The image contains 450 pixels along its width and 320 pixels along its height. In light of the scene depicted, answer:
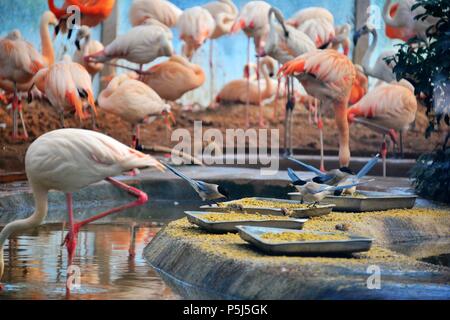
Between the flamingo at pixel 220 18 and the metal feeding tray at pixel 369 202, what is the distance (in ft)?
21.6

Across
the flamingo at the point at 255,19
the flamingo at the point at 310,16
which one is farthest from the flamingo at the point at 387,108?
the flamingo at the point at 310,16

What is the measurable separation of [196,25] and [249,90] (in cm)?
131

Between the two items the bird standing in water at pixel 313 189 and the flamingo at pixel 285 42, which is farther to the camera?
the flamingo at pixel 285 42

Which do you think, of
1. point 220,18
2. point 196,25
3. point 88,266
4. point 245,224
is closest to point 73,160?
point 88,266

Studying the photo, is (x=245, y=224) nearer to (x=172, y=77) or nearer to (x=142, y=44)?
(x=142, y=44)

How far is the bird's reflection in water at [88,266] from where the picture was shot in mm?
4734

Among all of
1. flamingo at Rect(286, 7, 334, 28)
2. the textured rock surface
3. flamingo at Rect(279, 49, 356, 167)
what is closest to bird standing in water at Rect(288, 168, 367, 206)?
the textured rock surface

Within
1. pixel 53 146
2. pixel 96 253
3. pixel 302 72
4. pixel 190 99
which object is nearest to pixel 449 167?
pixel 302 72

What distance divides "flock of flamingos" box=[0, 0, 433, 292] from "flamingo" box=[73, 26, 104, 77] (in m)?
0.01

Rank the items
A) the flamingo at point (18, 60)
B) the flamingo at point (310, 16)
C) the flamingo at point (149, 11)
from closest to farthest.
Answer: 1. the flamingo at point (18, 60)
2. the flamingo at point (310, 16)
3. the flamingo at point (149, 11)

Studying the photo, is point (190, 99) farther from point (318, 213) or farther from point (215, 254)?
point (215, 254)

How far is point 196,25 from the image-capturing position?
40.8ft

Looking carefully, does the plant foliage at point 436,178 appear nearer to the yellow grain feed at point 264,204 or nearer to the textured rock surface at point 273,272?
the yellow grain feed at point 264,204
